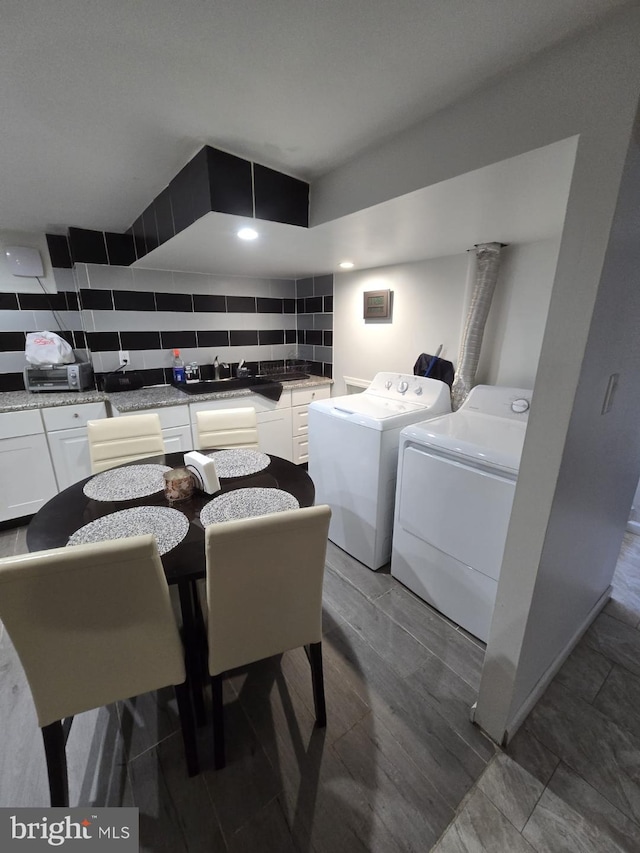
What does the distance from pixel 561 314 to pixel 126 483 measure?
1687 millimetres

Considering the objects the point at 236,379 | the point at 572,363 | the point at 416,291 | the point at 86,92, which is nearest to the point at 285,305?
the point at 236,379

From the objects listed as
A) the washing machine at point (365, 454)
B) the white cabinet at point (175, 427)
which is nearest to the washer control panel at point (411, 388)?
the washing machine at point (365, 454)

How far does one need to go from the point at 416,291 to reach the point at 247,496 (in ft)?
6.33

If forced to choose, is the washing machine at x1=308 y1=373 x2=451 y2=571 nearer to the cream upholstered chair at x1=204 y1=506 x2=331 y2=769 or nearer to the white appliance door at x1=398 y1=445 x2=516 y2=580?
the white appliance door at x1=398 y1=445 x2=516 y2=580

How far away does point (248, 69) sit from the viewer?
0.89 m

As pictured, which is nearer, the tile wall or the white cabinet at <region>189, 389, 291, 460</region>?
the tile wall

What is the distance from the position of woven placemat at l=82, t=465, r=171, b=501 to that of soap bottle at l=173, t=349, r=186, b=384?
5.30ft

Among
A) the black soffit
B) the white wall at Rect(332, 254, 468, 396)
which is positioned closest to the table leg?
the black soffit

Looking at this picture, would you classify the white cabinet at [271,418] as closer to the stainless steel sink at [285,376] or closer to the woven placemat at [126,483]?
the stainless steel sink at [285,376]

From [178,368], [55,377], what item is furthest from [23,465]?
[178,368]

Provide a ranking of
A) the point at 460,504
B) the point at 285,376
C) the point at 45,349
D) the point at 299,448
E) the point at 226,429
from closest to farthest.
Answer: the point at 460,504 < the point at 226,429 < the point at 45,349 < the point at 299,448 < the point at 285,376

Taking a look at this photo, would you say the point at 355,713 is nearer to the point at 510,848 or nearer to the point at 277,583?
the point at 510,848

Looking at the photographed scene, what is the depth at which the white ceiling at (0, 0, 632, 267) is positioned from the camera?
732 mm

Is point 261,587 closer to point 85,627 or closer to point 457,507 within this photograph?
point 85,627
